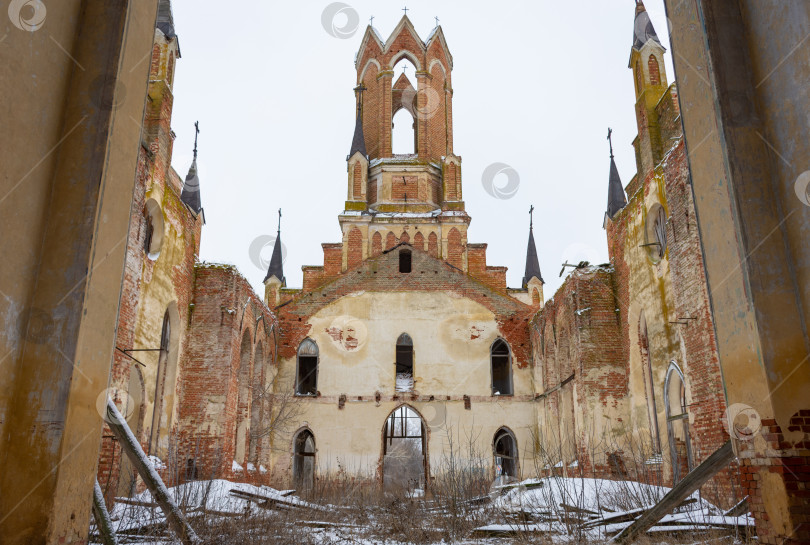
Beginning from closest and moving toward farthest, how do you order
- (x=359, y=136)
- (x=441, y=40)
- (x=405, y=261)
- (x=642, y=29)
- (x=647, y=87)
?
(x=647, y=87)
(x=642, y=29)
(x=405, y=261)
(x=359, y=136)
(x=441, y=40)

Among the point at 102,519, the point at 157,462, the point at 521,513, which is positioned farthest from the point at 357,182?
the point at 102,519

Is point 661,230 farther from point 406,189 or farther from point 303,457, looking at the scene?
point 406,189

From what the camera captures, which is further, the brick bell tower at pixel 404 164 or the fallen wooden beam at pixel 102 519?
the brick bell tower at pixel 404 164

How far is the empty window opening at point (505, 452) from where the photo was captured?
19802mm

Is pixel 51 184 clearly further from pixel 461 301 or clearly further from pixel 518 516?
pixel 461 301

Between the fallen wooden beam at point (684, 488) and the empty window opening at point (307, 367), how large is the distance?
49.1 feet

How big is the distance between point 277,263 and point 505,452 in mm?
20268

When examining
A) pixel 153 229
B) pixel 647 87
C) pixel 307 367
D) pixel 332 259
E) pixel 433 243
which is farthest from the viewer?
pixel 332 259

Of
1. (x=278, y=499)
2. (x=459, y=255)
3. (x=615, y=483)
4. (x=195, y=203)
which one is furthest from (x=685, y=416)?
(x=195, y=203)

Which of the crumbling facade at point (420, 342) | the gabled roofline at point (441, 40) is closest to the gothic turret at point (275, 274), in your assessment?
the crumbling facade at point (420, 342)

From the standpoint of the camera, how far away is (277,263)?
3738 cm

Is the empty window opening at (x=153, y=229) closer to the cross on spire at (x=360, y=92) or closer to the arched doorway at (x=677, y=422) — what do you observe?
the arched doorway at (x=677, y=422)

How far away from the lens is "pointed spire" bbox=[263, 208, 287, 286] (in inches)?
1460

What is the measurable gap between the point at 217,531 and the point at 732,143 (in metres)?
6.58
